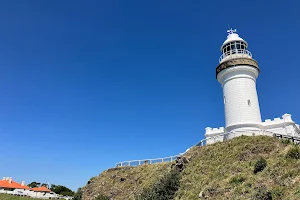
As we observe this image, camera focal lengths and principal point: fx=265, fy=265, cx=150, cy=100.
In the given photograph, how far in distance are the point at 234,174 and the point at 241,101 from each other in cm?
1145

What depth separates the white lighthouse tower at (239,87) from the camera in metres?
28.2

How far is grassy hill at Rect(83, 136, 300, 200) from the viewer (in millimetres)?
15195

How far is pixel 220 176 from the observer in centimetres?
1998

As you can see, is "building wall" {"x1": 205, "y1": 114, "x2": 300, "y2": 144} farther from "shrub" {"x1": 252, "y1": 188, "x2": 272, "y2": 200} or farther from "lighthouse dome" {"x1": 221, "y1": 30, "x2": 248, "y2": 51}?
"shrub" {"x1": 252, "y1": 188, "x2": 272, "y2": 200}

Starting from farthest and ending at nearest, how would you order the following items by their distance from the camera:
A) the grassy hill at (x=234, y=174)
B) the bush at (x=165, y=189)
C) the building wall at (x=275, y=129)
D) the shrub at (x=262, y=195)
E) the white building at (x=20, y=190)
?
the white building at (x=20, y=190) → the building wall at (x=275, y=129) → the bush at (x=165, y=189) → the grassy hill at (x=234, y=174) → the shrub at (x=262, y=195)

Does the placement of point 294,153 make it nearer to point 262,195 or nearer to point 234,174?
point 234,174

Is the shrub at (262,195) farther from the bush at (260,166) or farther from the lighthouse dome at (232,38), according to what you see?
the lighthouse dome at (232,38)

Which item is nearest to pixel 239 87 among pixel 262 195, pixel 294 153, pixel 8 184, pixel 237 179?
pixel 294 153

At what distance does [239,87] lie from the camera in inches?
1149

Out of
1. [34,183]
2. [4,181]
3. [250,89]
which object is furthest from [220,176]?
[34,183]

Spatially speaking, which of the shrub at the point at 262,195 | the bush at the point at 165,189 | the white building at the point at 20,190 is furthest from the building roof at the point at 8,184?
the shrub at the point at 262,195

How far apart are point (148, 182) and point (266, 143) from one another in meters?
12.5

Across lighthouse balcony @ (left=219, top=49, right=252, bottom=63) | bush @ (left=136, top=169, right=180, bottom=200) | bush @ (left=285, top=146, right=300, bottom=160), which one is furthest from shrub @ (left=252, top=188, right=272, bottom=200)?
lighthouse balcony @ (left=219, top=49, right=252, bottom=63)

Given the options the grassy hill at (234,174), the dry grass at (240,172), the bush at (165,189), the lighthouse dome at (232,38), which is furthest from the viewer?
the lighthouse dome at (232,38)
